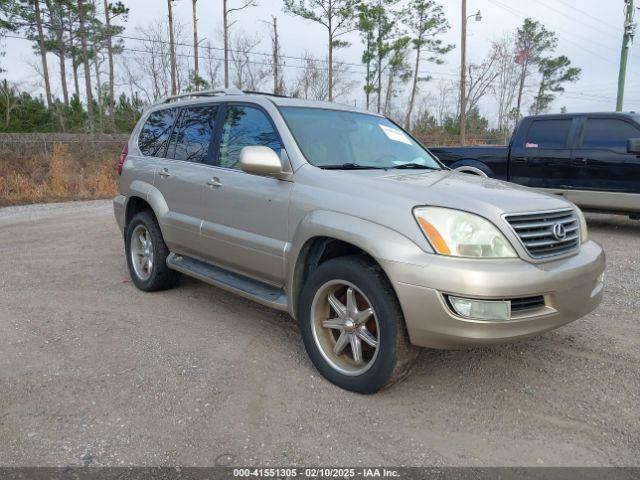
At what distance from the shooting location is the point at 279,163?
334 cm

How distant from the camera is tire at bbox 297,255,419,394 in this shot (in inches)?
110

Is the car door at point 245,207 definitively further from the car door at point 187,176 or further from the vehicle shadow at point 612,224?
the vehicle shadow at point 612,224

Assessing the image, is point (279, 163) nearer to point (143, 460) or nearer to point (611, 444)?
point (143, 460)

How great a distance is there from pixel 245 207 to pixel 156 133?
2016mm

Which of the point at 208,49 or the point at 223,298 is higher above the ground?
the point at 208,49

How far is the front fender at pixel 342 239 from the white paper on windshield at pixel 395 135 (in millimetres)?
1440

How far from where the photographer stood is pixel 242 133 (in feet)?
13.2

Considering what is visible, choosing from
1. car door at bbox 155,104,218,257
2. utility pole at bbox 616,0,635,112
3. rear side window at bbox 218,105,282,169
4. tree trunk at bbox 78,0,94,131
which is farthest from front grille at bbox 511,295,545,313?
tree trunk at bbox 78,0,94,131

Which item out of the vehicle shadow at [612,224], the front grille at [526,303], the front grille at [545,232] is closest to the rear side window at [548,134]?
the vehicle shadow at [612,224]

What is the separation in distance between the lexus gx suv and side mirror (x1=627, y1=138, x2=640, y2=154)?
485 cm

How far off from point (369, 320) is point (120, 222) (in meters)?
3.56

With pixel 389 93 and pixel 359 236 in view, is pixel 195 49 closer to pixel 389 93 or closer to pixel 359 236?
pixel 389 93

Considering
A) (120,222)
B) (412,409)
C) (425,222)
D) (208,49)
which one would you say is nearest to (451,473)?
(412,409)

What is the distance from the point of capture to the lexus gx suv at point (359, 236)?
104 inches
